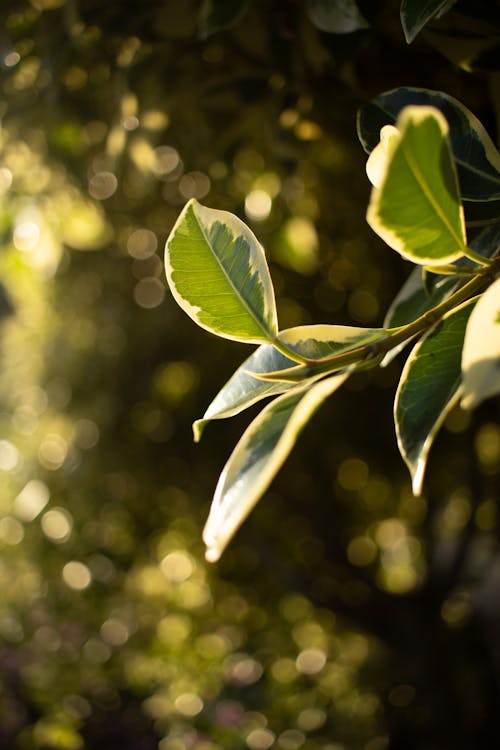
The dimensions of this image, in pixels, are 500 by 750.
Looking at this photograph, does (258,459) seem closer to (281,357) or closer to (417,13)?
(281,357)

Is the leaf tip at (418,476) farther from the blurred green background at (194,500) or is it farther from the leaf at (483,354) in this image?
the blurred green background at (194,500)

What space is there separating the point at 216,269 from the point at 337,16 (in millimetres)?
237

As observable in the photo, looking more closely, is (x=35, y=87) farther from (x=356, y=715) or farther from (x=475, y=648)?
(x=475, y=648)

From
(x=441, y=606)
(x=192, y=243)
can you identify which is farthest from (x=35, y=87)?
(x=441, y=606)

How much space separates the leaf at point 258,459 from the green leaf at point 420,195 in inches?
2.1

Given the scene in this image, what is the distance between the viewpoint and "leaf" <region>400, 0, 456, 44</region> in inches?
12.7

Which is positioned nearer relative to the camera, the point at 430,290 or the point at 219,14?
the point at 430,290

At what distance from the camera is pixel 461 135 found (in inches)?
12.8

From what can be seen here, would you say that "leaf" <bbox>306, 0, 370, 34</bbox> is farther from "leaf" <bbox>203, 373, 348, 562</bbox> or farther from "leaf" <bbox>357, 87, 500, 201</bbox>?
"leaf" <bbox>203, 373, 348, 562</bbox>

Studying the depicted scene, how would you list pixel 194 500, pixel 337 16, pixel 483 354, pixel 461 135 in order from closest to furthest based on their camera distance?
pixel 483 354 → pixel 461 135 → pixel 337 16 → pixel 194 500

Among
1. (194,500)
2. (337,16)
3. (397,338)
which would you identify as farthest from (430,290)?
(194,500)

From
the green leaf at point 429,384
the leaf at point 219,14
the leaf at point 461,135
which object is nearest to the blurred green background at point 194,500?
the leaf at point 219,14

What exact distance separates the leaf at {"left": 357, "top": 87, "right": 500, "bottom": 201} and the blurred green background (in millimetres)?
317

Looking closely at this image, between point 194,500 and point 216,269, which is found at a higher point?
Result: point 216,269
